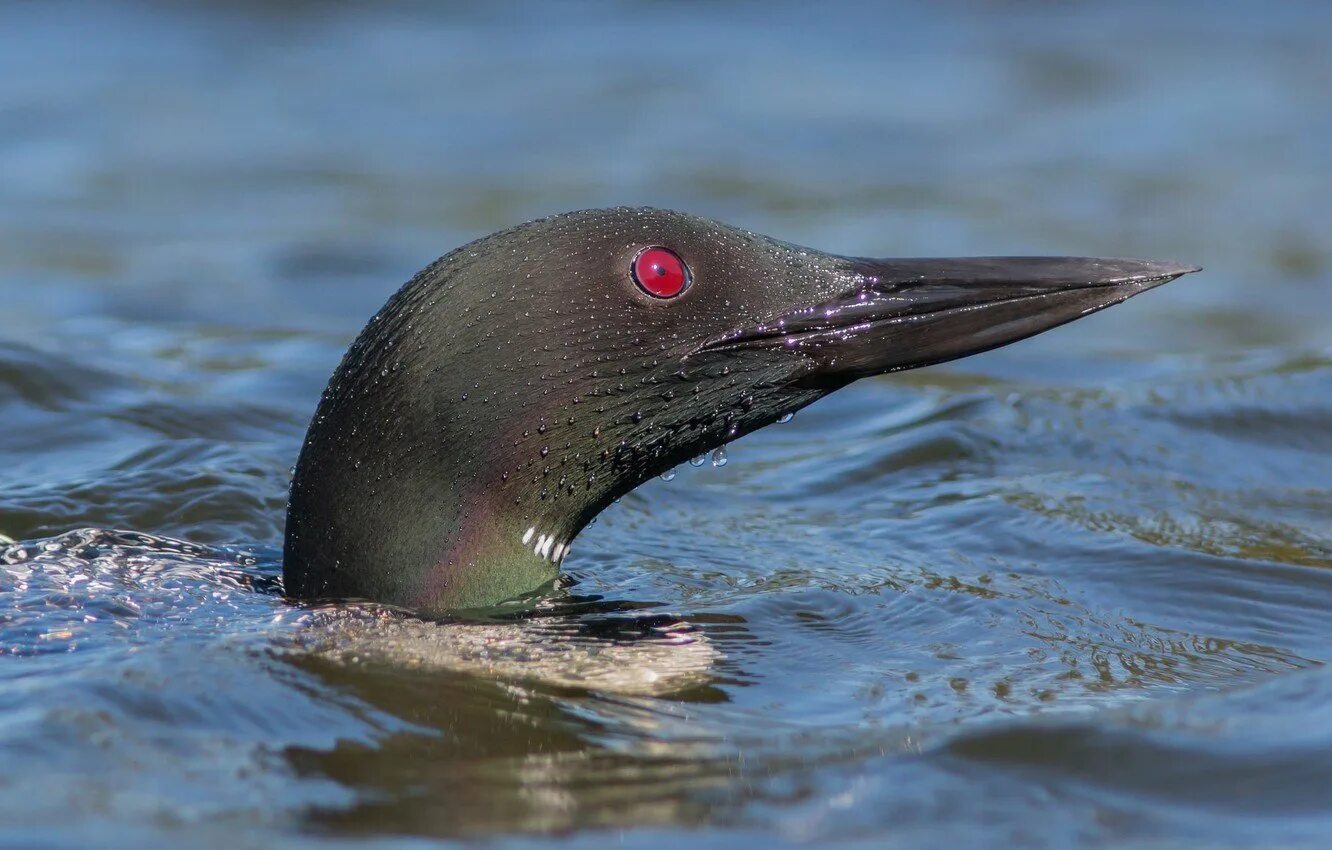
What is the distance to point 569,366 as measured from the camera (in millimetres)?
4555

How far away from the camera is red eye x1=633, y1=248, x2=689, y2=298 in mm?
4605

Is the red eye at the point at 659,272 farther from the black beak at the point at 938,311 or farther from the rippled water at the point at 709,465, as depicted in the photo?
the rippled water at the point at 709,465

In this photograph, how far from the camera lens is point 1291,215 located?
1105 centimetres

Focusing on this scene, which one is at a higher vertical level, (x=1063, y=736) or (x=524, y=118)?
(x=524, y=118)

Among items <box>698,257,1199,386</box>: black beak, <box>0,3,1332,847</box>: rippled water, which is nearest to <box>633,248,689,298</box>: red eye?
<box>698,257,1199,386</box>: black beak

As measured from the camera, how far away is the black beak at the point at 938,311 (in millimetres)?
4719

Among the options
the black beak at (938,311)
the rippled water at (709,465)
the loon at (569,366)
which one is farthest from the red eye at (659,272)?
the rippled water at (709,465)

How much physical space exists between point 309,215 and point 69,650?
287 inches

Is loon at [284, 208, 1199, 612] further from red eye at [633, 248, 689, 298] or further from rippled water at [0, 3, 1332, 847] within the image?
rippled water at [0, 3, 1332, 847]

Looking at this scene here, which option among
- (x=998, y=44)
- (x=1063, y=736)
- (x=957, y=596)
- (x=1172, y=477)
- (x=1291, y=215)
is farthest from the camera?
(x=998, y=44)

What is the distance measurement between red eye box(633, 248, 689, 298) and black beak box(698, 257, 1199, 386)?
186mm

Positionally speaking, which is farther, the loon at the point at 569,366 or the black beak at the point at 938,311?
the black beak at the point at 938,311

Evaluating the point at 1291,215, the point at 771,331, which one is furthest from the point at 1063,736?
the point at 1291,215

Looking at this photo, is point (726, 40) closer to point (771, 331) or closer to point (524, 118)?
point (524, 118)
